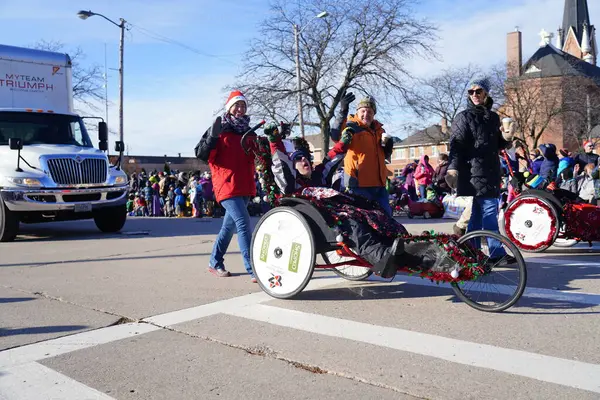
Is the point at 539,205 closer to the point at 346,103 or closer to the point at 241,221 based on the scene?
the point at 346,103

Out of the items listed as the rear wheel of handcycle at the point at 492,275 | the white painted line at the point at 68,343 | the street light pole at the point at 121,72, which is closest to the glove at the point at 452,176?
the rear wheel of handcycle at the point at 492,275

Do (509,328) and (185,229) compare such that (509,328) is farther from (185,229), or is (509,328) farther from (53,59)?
(53,59)

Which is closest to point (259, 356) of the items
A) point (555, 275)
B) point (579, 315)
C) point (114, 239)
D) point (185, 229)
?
point (579, 315)

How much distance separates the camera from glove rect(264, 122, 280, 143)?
17.4ft

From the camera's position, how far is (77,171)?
1080 centimetres

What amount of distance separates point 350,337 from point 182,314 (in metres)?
1.52

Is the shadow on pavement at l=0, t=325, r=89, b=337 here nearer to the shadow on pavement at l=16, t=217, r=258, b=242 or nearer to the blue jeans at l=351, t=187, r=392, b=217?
the blue jeans at l=351, t=187, r=392, b=217

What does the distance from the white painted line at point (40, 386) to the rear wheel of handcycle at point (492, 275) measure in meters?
2.84

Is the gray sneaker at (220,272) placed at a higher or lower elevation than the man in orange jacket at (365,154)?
lower

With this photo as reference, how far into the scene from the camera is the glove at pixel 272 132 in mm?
5306

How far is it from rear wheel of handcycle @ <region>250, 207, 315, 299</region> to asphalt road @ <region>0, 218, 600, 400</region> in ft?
0.62

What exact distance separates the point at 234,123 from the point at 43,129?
7.05m

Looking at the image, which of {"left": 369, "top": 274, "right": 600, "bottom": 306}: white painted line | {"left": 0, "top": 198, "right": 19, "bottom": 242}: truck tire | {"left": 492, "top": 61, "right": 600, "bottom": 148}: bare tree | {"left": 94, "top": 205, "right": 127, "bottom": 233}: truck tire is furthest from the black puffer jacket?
{"left": 492, "top": 61, "right": 600, "bottom": 148}: bare tree

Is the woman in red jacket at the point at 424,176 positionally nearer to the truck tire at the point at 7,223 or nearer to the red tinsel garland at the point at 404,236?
the truck tire at the point at 7,223
